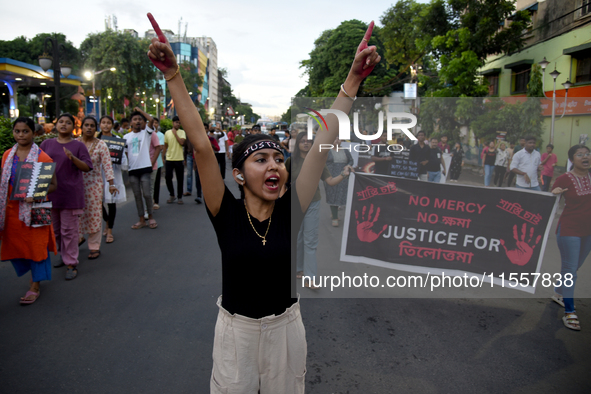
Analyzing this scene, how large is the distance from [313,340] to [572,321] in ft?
7.61

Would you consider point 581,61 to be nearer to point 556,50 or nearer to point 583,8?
point 556,50

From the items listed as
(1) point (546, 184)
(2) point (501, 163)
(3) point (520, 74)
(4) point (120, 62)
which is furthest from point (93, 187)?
(4) point (120, 62)

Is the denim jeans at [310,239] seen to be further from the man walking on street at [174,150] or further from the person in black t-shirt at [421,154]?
the man walking on street at [174,150]

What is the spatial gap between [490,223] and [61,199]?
15.4 ft

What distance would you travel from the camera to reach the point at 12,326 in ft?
11.8

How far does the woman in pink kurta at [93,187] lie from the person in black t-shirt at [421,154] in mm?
4048

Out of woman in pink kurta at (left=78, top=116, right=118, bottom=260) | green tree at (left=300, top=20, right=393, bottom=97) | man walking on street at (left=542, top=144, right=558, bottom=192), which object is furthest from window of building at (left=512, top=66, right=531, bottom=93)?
woman in pink kurta at (left=78, top=116, right=118, bottom=260)

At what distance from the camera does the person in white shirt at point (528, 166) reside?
3.88 meters

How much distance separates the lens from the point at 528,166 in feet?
12.8

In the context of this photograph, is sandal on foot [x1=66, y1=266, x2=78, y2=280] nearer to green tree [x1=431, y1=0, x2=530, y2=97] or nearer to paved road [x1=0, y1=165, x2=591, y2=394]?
paved road [x1=0, y1=165, x2=591, y2=394]

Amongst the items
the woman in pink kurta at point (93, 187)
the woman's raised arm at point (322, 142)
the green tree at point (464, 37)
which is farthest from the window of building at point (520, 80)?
the woman's raised arm at point (322, 142)

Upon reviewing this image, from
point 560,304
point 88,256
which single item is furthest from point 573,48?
point 88,256

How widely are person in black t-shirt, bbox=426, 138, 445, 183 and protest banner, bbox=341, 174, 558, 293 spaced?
0.39 feet

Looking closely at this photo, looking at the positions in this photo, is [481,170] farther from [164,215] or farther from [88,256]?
[164,215]
